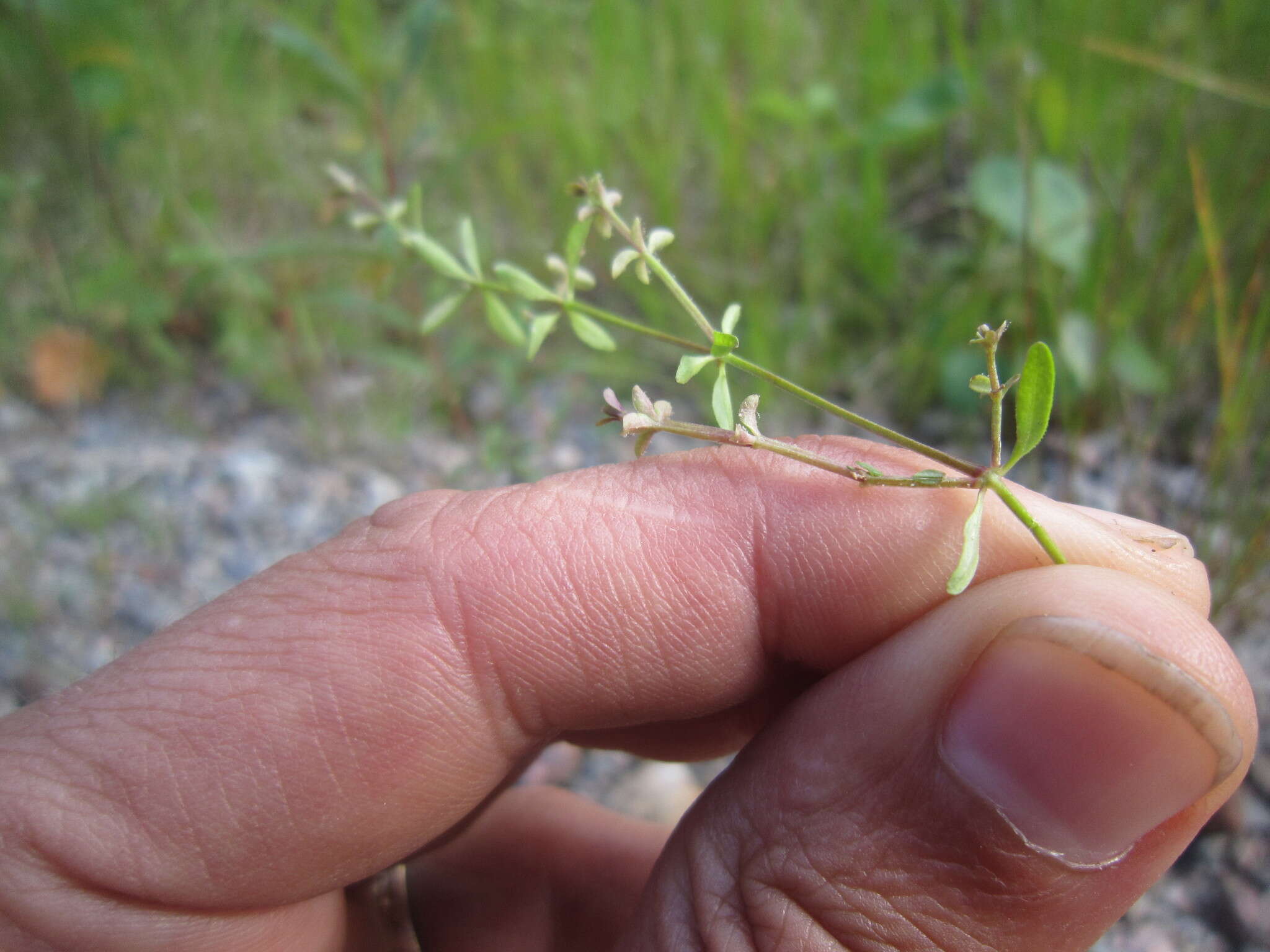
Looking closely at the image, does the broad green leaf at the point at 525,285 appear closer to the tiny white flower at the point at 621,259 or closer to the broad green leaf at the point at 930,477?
the tiny white flower at the point at 621,259

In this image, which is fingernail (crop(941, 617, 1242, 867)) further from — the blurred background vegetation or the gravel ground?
the blurred background vegetation

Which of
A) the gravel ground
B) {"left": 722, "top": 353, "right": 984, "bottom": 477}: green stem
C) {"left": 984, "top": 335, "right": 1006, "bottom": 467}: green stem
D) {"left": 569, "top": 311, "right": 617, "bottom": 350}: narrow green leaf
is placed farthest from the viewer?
the gravel ground

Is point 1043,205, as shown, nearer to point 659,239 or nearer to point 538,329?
point 659,239

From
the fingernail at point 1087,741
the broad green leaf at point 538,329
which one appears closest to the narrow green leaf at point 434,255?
the broad green leaf at point 538,329

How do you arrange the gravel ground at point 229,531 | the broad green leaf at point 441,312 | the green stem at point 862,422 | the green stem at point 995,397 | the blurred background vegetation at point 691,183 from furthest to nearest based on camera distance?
the blurred background vegetation at point 691,183, the gravel ground at point 229,531, the broad green leaf at point 441,312, the green stem at point 862,422, the green stem at point 995,397

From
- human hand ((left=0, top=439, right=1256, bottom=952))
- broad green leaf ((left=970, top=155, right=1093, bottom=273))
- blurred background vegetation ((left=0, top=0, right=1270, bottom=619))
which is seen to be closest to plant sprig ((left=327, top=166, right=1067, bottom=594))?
human hand ((left=0, top=439, right=1256, bottom=952))

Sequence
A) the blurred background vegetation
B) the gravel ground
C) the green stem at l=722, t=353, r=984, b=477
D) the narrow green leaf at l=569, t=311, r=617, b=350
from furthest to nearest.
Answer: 1. the blurred background vegetation
2. the gravel ground
3. the narrow green leaf at l=569, t=311, r=617, b=350
4. the green stem at l=722, t=353, r=984, b=477

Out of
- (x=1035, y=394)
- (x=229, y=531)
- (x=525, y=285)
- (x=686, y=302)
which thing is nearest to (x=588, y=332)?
(x=525, y=285)
